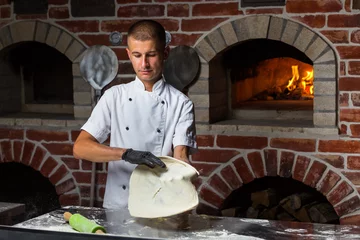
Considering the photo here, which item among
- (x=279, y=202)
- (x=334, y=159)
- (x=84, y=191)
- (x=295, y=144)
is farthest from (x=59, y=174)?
(x=334, y=159)

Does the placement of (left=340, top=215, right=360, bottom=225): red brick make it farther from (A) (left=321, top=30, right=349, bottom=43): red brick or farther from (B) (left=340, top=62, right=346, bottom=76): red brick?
(A) (left=321, top=30, right=349, bottom=43): red brick

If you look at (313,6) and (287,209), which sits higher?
(313,6)

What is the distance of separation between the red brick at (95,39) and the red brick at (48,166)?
86 cm

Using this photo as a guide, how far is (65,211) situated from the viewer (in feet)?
9.17

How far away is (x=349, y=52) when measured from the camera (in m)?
4.11

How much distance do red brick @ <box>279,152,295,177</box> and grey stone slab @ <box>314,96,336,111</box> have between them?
0.33m

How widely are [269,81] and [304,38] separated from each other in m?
0.96

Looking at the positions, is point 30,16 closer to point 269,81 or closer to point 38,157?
point 38,157

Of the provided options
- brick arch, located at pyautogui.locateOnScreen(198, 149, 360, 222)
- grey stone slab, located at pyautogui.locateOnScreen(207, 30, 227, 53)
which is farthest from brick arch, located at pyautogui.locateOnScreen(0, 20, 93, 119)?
brick arch, located at pyautogui.locateOnScreen(198, 149, 360, 222)

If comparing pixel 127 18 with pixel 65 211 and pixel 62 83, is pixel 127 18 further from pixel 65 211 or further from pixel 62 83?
pixel 65 211

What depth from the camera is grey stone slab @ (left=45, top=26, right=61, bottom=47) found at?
15.4 ft

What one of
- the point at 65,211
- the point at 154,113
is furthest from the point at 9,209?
the point at 154,113

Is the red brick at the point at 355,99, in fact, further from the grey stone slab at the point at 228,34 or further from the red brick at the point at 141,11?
the red brick at the point at 141,11

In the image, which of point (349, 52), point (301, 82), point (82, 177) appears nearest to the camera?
point (349, 52)
